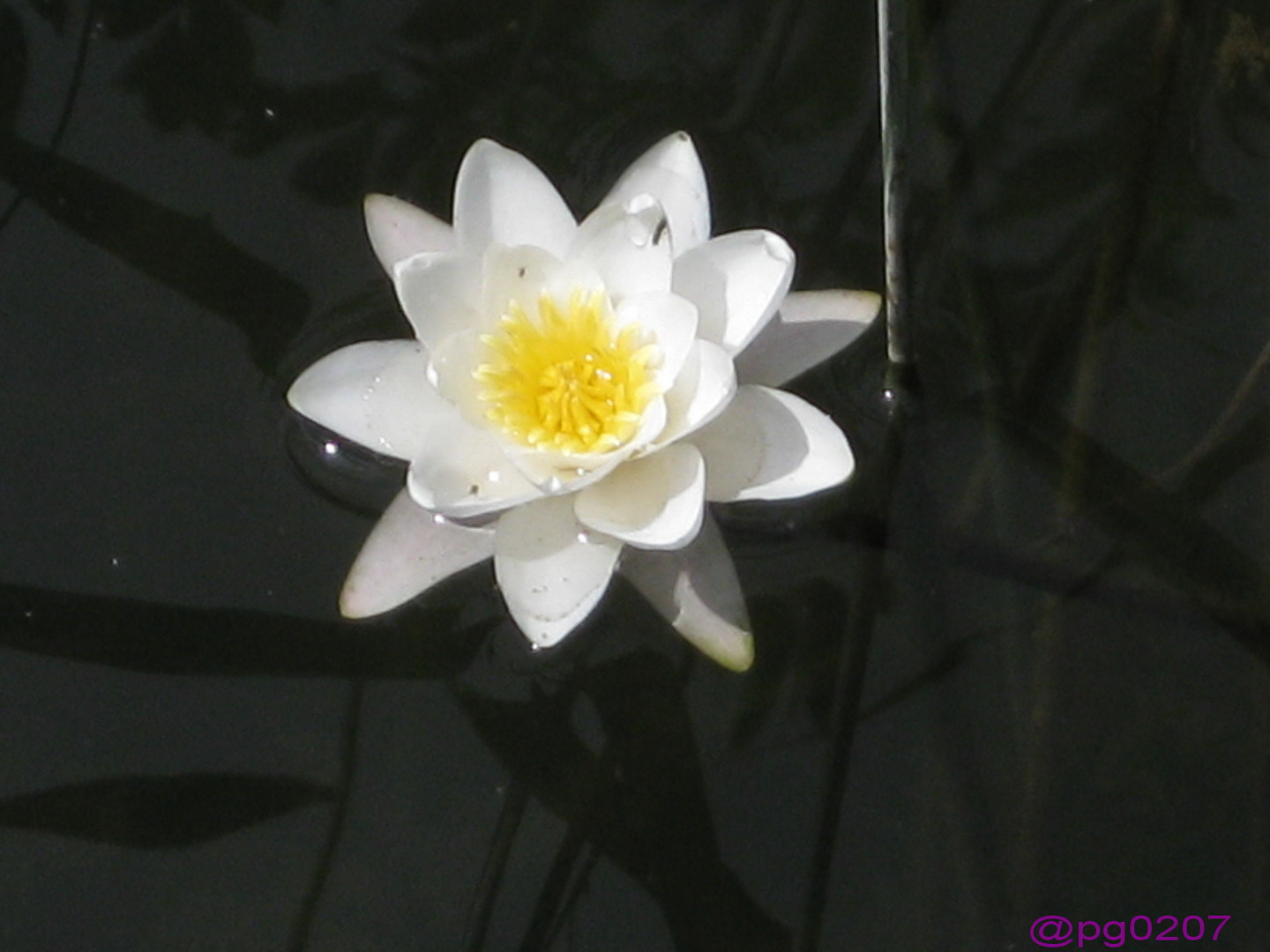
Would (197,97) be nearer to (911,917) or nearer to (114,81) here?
(114,81)

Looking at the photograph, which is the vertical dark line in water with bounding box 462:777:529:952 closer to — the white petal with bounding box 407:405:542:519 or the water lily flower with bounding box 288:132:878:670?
the water lily flower with bounding box 288:132:878:670

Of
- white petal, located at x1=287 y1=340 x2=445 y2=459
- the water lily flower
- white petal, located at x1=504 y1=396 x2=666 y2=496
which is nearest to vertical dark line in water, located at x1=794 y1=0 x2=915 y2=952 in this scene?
the water lily flower

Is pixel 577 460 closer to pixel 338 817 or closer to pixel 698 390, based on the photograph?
pixel 698 390

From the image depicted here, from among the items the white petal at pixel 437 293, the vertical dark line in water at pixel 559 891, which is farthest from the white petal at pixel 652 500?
the vertical dark line in water at pixel 559 891

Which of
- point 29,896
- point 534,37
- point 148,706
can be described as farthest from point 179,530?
point 534,37

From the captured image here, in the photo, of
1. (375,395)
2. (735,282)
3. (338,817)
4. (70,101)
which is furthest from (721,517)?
(70,101)

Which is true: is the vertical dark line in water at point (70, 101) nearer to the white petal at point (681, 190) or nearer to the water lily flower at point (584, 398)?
the water lily flower at point (584, 398)
